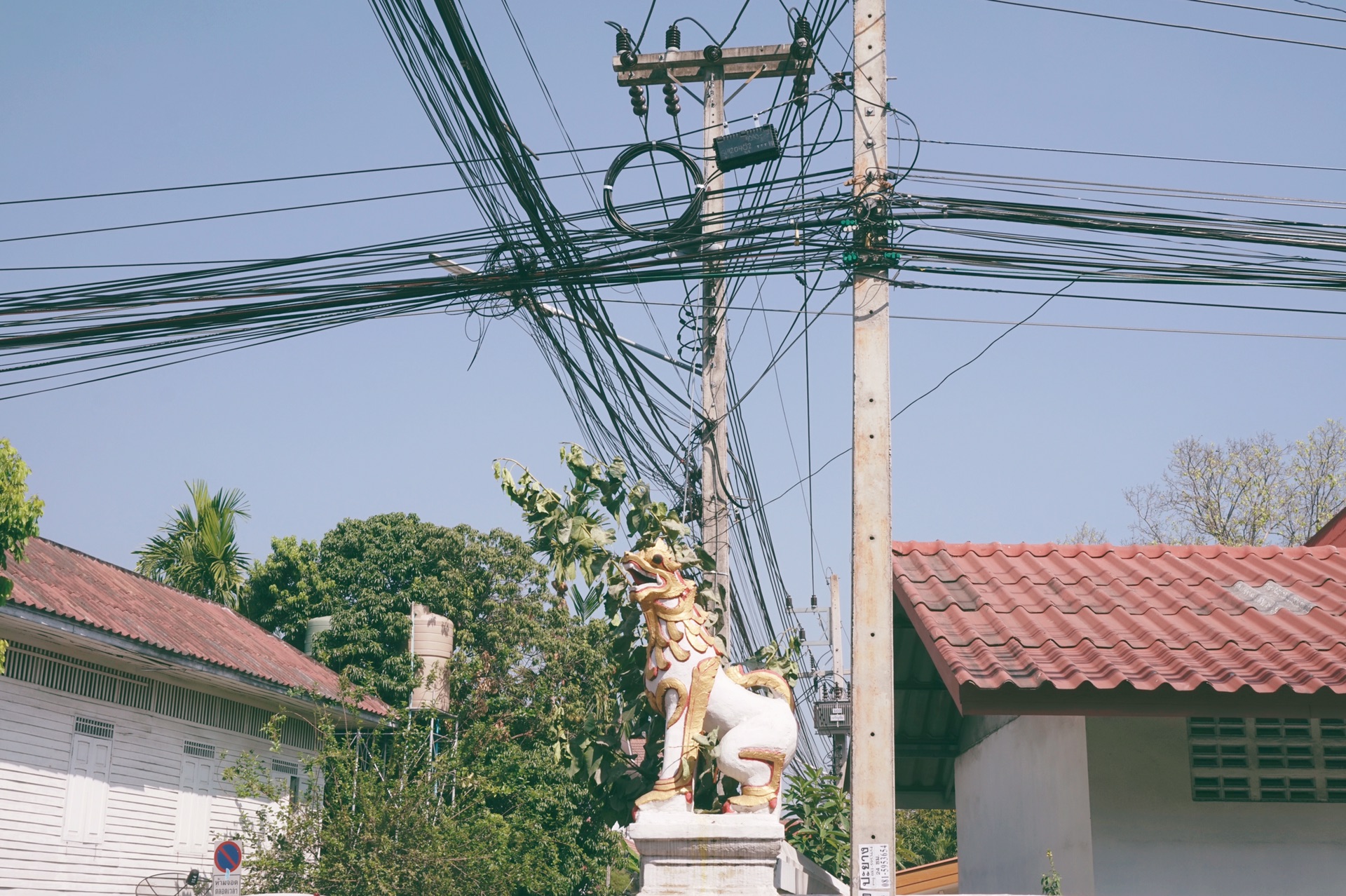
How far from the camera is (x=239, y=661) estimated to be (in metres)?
18.2

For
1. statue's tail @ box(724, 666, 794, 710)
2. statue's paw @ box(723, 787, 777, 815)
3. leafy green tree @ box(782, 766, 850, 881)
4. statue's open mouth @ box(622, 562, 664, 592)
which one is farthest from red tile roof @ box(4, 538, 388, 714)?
statue's paw @ box(723, 787, 777, 815)

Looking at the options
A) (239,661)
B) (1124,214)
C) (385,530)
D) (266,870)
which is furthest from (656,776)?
(385,530)

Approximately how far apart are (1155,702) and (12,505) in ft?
26.2

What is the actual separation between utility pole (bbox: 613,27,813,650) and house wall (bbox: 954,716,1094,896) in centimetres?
264

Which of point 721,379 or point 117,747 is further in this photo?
point 117,747

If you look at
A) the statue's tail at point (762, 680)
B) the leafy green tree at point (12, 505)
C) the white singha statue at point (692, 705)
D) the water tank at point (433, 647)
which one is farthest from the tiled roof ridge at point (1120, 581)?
the water tank at point (433, 647)

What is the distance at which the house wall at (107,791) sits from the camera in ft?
45.7

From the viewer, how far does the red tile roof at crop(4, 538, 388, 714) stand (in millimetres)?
14320

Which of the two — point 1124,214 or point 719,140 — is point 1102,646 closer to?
point 1124,214

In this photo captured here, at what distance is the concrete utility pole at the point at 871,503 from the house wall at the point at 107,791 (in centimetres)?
1045

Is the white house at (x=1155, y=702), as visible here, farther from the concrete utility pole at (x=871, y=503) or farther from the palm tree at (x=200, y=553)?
the palm tree at (x=200, y=553)

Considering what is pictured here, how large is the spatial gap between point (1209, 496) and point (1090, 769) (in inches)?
1003

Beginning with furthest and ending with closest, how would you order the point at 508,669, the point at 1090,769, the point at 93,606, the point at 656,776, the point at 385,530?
the point at 385,530, the point at 508,669, the point at 93,606, the point at 1090,769, the point at 656,776

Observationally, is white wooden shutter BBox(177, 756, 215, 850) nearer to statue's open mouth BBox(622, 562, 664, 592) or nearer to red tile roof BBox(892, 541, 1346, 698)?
red tile roof BBox(892, 541, 1346, 698)
